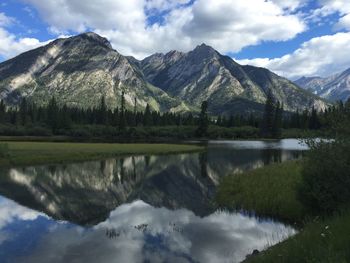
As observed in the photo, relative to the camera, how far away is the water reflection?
21406mm

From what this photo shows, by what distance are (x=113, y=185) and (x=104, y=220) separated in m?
18.4

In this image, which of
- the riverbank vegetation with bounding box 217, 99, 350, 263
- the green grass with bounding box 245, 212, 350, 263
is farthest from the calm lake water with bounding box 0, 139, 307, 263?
the green grass with bounding box 245, 212, 350, 263

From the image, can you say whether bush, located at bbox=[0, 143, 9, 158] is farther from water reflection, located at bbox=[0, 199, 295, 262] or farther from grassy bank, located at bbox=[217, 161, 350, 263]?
grassy bank, located at bbox=[217, 161, 350, 263]

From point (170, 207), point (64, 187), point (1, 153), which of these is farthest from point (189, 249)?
point (1, 153)

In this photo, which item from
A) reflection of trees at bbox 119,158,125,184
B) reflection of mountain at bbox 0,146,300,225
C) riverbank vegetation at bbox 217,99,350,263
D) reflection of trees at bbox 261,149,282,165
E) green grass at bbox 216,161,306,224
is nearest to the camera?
riverbank vegetation at bbox 217,99,350,263

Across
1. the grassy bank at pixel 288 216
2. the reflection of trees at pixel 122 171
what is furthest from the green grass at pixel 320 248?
the reflection of trees at pixel 122 171

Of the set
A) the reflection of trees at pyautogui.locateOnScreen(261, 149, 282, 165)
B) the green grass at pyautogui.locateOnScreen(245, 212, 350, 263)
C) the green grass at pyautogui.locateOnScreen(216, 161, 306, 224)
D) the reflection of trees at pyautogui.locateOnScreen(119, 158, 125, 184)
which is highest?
the green grass at pyautogui.locateOnScreen(245, 212, 350, 263)

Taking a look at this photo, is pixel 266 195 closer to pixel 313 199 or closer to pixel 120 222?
pixel 313 199

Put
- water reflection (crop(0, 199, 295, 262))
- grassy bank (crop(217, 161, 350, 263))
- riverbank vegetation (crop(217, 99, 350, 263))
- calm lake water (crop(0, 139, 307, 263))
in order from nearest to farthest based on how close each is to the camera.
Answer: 1. grassy bank (crop(217, 161, 350, 263))
2. riverbank vegetation (crop(217, 99, 350, 263))
3. water reflection (crop(0, 199, 295, 262))
4. calm lake water (crop(0, 139, 307, 263))

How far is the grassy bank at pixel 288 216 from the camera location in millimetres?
13750

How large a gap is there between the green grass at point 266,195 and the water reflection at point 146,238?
78.1 inches

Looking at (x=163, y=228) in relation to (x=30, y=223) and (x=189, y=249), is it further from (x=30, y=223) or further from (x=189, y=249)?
(x=30, y=223)

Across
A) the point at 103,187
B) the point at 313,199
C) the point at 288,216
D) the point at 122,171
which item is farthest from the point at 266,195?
the point at 122,171

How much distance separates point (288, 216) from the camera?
28391mm
